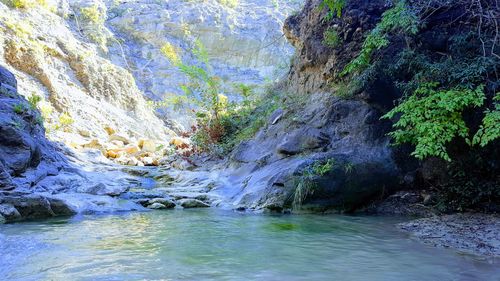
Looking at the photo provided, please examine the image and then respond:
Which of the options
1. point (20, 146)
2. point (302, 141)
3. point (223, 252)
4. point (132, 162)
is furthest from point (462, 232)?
point (132, 162)

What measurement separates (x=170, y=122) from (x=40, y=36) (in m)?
11.5

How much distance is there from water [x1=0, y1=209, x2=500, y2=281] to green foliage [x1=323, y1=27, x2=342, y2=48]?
4.99 metres

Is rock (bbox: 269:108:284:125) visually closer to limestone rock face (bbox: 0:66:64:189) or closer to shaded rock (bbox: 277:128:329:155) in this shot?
shaded rock (bbox: 277:128:329:155)

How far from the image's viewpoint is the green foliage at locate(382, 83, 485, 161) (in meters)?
5.37

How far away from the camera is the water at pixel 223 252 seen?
3123 millimetres

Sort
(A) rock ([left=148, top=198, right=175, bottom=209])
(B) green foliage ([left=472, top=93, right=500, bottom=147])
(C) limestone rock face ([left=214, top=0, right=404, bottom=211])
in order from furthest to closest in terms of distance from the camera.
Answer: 1. (A) rock ([left=148, top=198, right=175, bottom=209])
2. (C) limestone rock face ([left=214, top=0, right=404, bottom=211])
3. (B) green foliage ([left=472, top=93, right=500, bottom=147])

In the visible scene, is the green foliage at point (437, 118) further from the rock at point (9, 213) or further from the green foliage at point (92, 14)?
the green foliage at point (92, 14)

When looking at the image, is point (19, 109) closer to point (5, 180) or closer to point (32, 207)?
point (5, 180)

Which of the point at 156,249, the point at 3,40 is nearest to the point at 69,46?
the point at 3,40

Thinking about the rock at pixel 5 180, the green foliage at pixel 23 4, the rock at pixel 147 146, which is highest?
the green foliage at pixel 23 4

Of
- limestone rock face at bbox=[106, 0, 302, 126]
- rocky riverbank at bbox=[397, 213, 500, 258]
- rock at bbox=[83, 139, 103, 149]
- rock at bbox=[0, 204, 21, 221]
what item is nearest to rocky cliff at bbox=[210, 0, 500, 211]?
rocky riverbank at bbox=[397, 213, 500, 258]

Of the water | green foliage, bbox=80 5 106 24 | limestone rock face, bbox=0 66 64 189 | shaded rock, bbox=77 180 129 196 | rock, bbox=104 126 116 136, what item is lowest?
the water

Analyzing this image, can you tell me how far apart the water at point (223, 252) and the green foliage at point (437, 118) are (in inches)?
48.8

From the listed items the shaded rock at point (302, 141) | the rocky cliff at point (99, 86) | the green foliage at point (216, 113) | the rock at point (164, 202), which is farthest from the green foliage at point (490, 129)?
the green foliage at point (216, 113)
